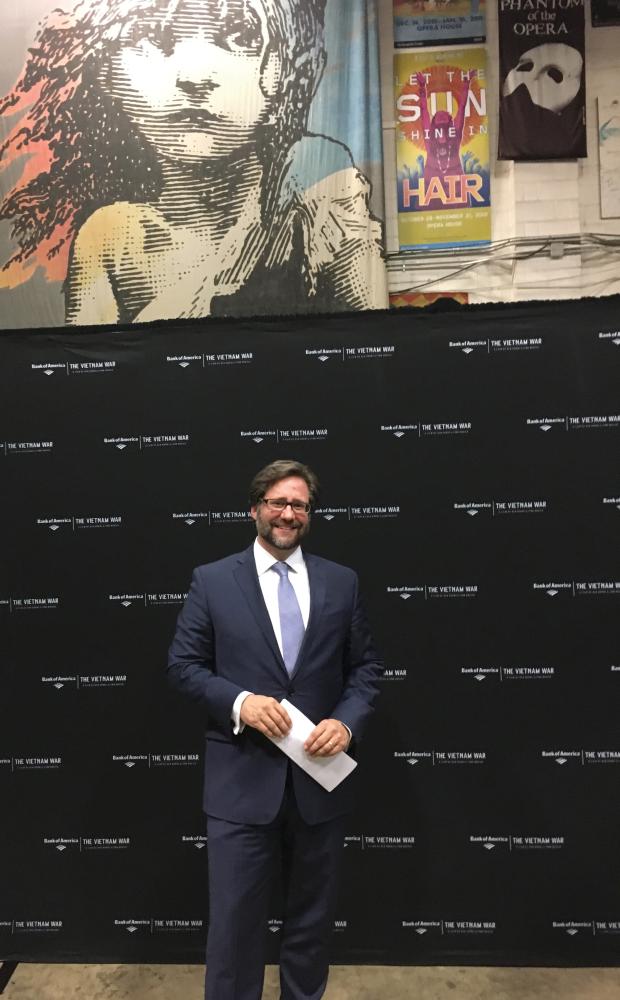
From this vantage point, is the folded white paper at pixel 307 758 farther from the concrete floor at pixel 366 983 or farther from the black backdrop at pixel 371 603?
the concrete floor at pixel 366 983

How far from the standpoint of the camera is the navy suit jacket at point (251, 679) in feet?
5.53

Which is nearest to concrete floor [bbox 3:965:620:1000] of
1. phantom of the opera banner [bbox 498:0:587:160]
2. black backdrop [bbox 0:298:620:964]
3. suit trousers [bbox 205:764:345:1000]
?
black backdrop [bbox 0:298:620:964]

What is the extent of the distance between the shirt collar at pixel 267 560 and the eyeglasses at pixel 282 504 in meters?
0.16

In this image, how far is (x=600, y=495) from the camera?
7.61 ft

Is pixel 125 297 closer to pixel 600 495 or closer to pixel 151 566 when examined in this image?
pixel 151 566

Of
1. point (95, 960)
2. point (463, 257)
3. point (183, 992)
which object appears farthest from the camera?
point (463, 257)

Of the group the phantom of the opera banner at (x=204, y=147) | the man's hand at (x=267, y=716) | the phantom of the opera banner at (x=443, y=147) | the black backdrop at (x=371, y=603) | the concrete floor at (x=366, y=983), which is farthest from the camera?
the phantom of the opera banner at (x=443, y=147)

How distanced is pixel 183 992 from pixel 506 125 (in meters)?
4.58

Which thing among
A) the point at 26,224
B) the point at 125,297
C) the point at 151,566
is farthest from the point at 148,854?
the point at 26,224

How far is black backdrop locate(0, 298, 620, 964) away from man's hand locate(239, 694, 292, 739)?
84cm

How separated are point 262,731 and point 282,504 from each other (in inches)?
24.5

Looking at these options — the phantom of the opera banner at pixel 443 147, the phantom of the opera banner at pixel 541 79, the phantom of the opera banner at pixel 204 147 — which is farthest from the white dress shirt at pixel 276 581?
the phantom of the opera banner at pixel 541 79

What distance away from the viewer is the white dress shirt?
1761mm

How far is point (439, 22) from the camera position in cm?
361
